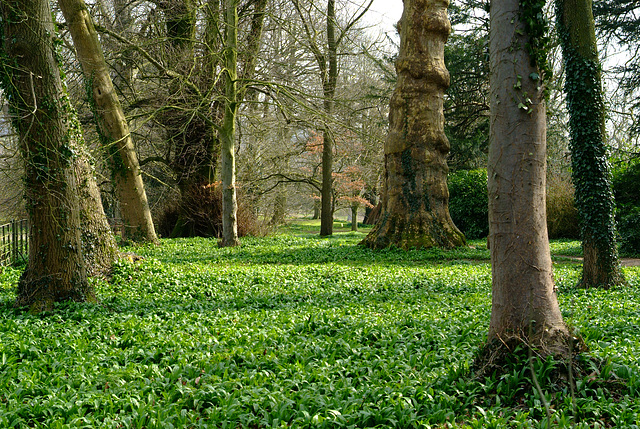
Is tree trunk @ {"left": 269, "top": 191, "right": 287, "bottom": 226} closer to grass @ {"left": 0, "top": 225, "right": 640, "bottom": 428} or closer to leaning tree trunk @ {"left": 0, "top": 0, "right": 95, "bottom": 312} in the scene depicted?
grass @ {"left": 0, "top": 225, "right": 640, "bottom": 428}

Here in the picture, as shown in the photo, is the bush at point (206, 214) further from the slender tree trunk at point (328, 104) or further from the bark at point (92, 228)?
the bark at point (92, 228)

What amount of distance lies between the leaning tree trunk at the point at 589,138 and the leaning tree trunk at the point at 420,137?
5.97m

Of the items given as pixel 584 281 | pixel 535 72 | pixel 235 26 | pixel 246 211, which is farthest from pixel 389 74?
pixel 535 72

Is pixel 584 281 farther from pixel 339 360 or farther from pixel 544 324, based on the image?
pixel 339 360

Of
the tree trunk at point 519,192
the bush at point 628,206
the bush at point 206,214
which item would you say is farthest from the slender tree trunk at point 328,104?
the tree trunk at point 519,192

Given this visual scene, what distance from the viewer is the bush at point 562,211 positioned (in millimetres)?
20047

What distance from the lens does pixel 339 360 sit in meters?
4.59

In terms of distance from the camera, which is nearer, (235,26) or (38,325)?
(38,325)

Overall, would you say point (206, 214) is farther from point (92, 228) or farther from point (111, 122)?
point (92, 228)

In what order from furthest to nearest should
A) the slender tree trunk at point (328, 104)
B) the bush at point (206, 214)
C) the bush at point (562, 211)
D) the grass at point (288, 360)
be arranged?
the bush at point (562, 211) < the slender tree trunk at point (328, 104) < the bush at point (206, 214) < the grass at point (288, 360)

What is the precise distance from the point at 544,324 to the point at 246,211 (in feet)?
53.9

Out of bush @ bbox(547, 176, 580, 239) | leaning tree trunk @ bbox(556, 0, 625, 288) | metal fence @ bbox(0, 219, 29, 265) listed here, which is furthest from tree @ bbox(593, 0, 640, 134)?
metal fence @ bbox(0, 219, 29, 265)

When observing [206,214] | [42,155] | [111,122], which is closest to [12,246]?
[111,122]

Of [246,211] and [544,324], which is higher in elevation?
[246,211]
